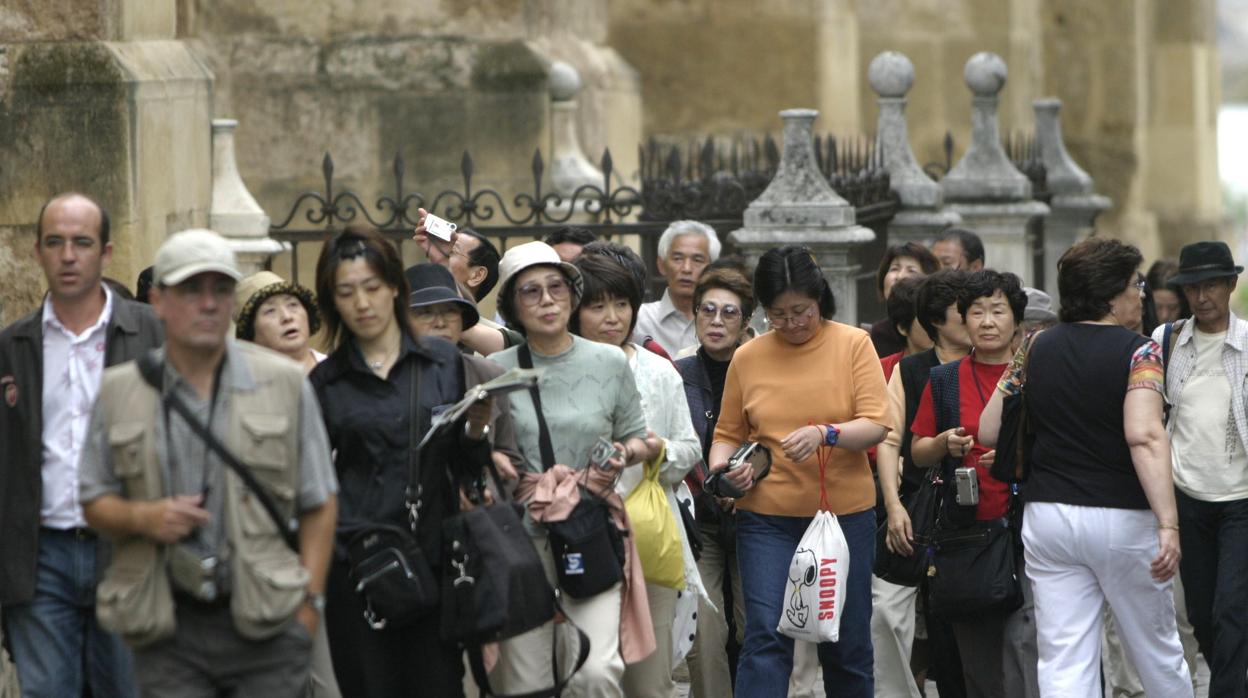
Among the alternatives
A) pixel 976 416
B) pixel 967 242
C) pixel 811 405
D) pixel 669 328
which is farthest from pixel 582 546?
pixel 967 242

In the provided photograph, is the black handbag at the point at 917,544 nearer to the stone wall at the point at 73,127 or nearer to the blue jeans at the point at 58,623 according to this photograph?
the blue jeans at the point at 58,623

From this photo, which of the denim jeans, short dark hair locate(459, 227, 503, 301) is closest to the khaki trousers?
short dark hair locate(459, 227, 503, 301)

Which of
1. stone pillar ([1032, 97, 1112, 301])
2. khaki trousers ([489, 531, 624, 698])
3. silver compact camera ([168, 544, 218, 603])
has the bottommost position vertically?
khaki trousers ([489, 531, 624, 698])

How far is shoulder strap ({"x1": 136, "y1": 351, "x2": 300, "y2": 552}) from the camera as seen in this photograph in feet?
18.1

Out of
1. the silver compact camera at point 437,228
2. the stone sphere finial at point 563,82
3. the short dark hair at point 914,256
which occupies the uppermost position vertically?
the stone sphere finial at point 563,82

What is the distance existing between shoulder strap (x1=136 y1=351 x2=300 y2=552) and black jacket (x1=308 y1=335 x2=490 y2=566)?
Result: 2.56ft

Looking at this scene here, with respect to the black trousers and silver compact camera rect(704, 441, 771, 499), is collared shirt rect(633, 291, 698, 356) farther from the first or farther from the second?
the black trousers

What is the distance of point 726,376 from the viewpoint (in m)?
8.45

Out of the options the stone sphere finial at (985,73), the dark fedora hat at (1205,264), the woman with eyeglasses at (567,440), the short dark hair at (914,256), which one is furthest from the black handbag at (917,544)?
the stone sphere finial at (985,73)

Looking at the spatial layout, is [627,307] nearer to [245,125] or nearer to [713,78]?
[245,125]

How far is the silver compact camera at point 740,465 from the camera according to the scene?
7805 millimetres

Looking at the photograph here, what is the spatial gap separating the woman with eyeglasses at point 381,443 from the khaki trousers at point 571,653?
0.33 metres

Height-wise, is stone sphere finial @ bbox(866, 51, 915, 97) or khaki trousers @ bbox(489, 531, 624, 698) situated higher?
stone sphere finial @ bbox(866, 51, 915, 97)

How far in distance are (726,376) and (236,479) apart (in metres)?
3.16
